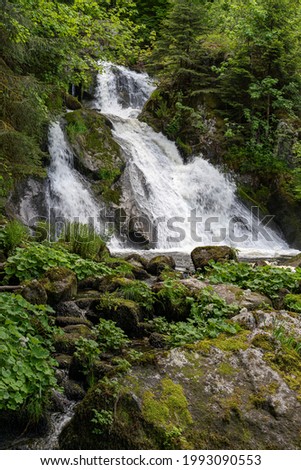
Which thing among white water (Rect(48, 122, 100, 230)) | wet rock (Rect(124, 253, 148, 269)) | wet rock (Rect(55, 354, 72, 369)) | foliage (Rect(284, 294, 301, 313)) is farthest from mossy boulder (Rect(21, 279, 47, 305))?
white water (Rect(48, 122, 100, 230))

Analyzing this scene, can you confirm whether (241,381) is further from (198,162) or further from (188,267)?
(198,162)

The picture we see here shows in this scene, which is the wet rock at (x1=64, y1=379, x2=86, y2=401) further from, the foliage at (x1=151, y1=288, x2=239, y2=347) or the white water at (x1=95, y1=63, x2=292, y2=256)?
the white water at (x1=95, y1=63, x2=292, y2=256)

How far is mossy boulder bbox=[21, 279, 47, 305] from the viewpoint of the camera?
16.5ft

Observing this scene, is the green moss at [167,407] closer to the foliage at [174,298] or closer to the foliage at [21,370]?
the foliage at [21,370]

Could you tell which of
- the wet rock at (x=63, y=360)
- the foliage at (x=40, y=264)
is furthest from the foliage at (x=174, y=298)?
the wet rock at (x=63, y=360)

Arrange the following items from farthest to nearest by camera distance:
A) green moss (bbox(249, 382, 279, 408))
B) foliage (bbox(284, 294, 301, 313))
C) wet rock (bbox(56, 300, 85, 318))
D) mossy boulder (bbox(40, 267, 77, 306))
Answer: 1. foliage (bbox(284, 294, 301, 313))
2. mossy boulder (bbox(40, 267, 77, 306))
3. wet rock (bbox(56, 300, 85, 318))
4. green moss (bbox(249, 382, 279, 408))

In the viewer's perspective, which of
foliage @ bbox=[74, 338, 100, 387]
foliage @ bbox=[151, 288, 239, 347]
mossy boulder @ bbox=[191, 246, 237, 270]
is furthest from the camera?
mossy boulder @ bbox=[191, 246, 237, 270]

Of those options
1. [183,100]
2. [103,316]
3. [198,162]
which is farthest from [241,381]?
[183,100]

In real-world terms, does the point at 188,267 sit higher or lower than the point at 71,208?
lower

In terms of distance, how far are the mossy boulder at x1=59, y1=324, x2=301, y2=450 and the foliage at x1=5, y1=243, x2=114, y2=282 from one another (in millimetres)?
2877

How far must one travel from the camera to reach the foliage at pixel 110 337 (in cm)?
469

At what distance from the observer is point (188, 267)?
33.8 feet
